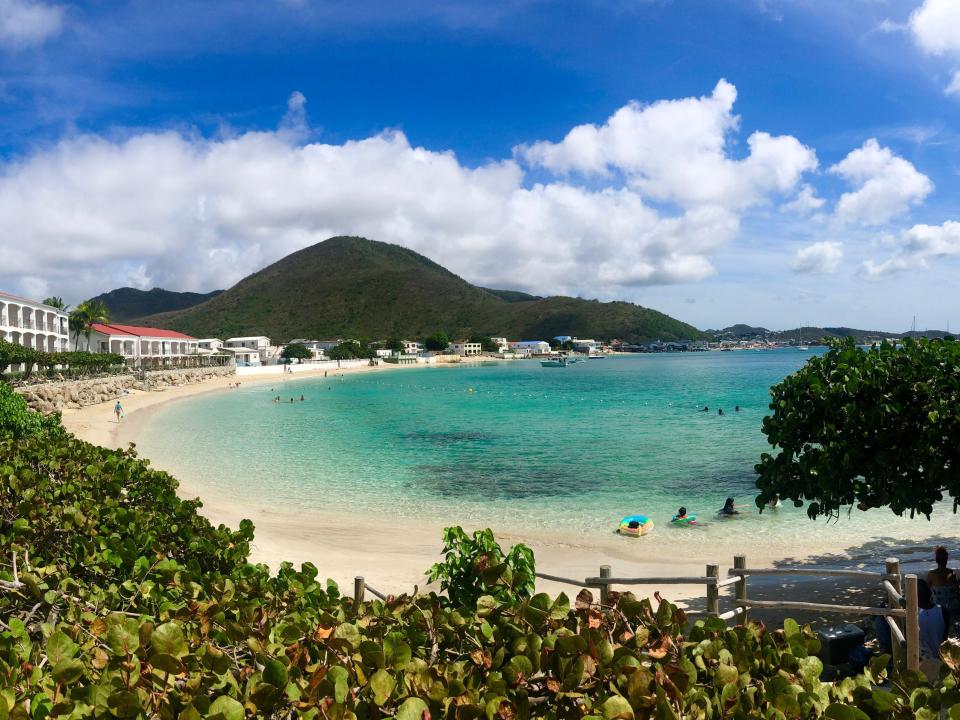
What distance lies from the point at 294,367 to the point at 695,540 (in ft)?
314

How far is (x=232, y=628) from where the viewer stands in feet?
9.31

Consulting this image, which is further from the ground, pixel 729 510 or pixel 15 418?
pixel 15 418

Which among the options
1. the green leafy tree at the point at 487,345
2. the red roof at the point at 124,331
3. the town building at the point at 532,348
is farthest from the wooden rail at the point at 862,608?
the town building at the point at 532,348

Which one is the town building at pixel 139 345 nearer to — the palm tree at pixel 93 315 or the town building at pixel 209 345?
the palm tree at pixel 93 315

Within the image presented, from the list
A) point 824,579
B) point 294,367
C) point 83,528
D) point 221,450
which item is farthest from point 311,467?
point 294,367

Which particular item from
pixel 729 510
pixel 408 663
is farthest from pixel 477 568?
pixel 729 510

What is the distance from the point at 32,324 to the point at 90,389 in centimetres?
2600

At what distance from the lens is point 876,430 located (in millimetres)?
8883

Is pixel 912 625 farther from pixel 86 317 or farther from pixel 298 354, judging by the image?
pixel 298 354

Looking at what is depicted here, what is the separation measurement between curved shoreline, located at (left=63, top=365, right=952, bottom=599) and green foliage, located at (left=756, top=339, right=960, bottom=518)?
3416 millimetres

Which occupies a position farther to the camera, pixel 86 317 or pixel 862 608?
pixel 86 317

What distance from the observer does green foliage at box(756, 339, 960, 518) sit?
853 cm

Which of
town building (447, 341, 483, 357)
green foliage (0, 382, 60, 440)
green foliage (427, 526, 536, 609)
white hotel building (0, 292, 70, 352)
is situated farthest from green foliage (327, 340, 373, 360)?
green foliage (427, 526, 536, 609)

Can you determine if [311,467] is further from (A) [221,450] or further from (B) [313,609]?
(B) [313,609]
